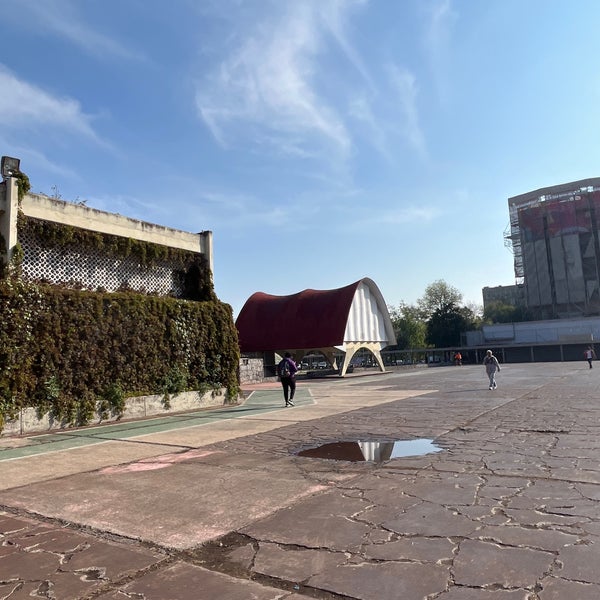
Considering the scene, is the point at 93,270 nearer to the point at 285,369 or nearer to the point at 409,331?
the point at 285,369

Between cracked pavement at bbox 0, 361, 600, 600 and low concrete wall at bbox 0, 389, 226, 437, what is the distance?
2.90m

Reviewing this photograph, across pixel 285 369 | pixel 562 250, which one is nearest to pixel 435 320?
pixel 562 250

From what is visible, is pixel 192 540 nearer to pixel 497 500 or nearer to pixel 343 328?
pixel 497 500

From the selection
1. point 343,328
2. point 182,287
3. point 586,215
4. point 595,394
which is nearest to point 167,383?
point 182,287

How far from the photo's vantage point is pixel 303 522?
466 centimetres

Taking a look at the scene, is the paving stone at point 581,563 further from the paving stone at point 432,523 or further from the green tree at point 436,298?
the green tree at point 436,298

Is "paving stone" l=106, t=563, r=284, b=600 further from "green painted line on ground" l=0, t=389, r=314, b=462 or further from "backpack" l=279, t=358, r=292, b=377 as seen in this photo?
"backpack" l=279, t=358, r=292, b=377

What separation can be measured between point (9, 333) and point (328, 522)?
896 cm

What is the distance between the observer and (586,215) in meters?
77.8

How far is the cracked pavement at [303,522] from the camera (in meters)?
3.44

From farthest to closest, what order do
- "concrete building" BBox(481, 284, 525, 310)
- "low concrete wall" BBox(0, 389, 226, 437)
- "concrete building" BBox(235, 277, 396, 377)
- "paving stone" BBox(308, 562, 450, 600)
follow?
1. "concrete building" BBox(481, 284, 525, 310)
2. "concrete building" BBox(235, 277, 396, 377)
3. "low concrete wall" BBox(0, 389, 226, 437)
4. "paving stone" BBox(308, 562, 450, 600)

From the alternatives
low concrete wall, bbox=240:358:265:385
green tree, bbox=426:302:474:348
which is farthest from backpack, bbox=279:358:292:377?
green tree, bbox=426:302:474:348

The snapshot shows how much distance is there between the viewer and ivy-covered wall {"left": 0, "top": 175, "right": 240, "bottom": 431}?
11.1 m

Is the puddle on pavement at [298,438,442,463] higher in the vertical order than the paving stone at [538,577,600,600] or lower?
lower
